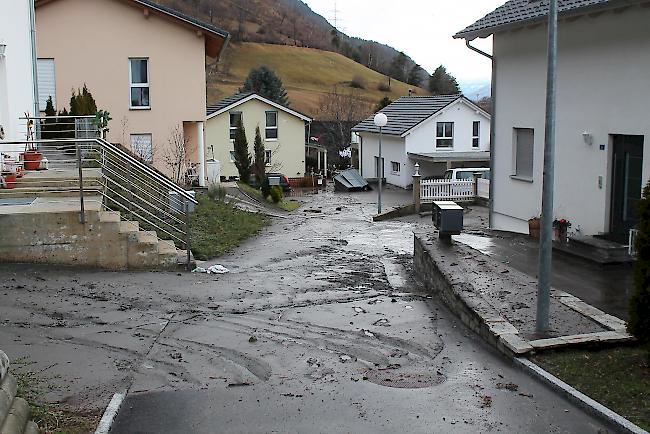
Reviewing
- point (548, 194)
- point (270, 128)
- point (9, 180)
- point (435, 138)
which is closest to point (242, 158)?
point (270, 128)

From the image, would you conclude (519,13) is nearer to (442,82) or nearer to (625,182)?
(625,182)

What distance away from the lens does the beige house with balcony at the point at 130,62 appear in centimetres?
2995

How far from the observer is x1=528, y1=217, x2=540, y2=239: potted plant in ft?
51.4

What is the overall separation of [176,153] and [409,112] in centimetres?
2239

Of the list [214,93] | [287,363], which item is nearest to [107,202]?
[287,363]

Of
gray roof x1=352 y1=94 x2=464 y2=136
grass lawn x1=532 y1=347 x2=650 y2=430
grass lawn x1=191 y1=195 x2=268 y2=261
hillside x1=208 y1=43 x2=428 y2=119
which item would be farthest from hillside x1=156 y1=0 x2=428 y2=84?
grass lawn x1=532 y1=347 x2=650 y2=430

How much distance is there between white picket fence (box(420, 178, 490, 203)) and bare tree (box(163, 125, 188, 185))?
34.0 feet

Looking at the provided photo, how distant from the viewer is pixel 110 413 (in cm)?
600

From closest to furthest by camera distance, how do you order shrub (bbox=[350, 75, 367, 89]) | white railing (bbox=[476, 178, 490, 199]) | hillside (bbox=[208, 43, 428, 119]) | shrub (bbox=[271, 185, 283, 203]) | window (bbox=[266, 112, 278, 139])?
1. white railing (bbox=[476, 178, 490, 199])
2. shrub (bbox=[271, 185, 283, 203])
3. window (bbox=[266, 112, 278, 139])
4. hillside (bbox=[208, 43, 428, 119])
5. shrub (bbox=[350, 75, 367, 89])

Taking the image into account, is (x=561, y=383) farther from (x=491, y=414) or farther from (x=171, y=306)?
(x=171, y=306)

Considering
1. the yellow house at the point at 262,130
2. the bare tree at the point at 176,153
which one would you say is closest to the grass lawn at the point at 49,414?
the bare tree at the point at 176,153

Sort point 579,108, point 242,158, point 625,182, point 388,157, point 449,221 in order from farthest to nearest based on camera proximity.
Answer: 1. point 388,157
2. point 242,158
3. point 579,108
4. point 449,221
5. point 625,182

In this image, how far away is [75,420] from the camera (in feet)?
18.9

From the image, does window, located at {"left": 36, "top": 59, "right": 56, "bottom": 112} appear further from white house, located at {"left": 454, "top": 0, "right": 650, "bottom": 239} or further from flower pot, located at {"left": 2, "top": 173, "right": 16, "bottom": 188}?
white house, located at {"left": 454, "top": 0, "right": 650, "bottom": 239}
